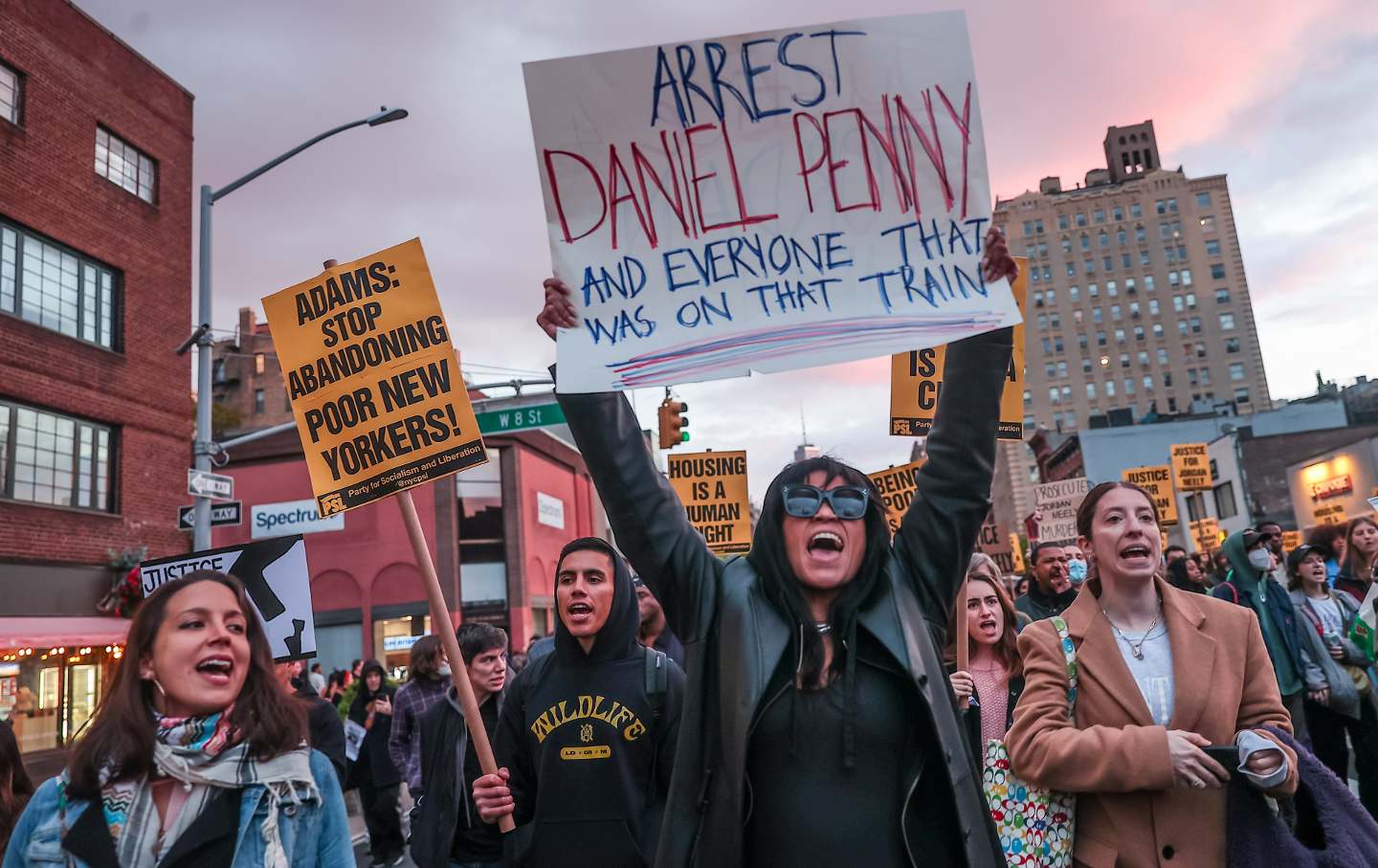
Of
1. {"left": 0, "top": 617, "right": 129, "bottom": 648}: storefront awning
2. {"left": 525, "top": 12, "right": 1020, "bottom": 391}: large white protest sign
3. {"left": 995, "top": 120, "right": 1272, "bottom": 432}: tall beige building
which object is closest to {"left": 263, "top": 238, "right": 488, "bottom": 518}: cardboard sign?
{"left": 525, "top": 12, "right": 1020, "bottom": 391}: large white protest sign

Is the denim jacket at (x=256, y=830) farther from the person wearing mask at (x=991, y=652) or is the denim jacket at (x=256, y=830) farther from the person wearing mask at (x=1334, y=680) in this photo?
the person wearing mask at (x=1334, y=680)

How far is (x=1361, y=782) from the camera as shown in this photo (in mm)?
7398

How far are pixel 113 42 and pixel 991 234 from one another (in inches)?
867

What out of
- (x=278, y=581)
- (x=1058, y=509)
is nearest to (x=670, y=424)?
(x=1058, y=509)

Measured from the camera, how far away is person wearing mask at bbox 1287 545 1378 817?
7.52 metres

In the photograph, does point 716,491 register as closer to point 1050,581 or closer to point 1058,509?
point 1058,509

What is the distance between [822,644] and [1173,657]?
1.37 meters

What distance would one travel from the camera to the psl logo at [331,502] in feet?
16.3

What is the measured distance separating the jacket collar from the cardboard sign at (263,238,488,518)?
8.71 feet

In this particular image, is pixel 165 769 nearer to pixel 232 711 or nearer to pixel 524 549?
pixel 232 711

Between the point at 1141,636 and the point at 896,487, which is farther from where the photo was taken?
the point at 896,487

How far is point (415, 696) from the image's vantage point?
332 inches

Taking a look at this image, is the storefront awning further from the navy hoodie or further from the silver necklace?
the silver necklace

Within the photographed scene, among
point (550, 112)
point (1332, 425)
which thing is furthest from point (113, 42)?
point (1332, 425)
